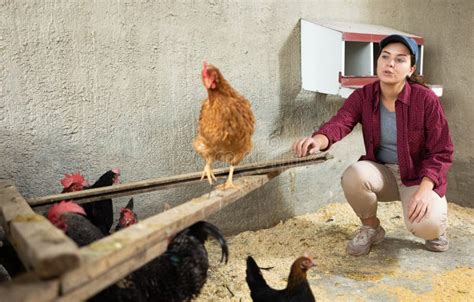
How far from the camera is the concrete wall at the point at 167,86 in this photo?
204cm

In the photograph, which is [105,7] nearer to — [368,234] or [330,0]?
[330,0]

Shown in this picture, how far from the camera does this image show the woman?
2.31 meters

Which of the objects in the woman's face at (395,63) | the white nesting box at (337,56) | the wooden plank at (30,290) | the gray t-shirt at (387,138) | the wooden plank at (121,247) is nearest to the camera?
the wooden plank at (30,290)

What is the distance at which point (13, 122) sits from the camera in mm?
2010

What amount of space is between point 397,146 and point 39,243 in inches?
76.7

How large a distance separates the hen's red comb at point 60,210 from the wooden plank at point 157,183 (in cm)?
6

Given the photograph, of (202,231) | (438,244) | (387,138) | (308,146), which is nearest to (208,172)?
(202,231)

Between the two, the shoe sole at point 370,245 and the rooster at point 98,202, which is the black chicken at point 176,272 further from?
the shoe sole at point 370,245

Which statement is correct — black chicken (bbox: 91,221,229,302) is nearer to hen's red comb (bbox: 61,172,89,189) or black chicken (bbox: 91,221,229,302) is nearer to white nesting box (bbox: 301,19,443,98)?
hen's red comb (bbox: 61,172,89,189)

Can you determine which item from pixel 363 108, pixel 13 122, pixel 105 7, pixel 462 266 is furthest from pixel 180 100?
pixel 462 266

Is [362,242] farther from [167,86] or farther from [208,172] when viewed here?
[167,86]

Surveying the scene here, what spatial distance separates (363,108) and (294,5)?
83 centimetres

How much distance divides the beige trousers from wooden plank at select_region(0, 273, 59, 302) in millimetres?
1890

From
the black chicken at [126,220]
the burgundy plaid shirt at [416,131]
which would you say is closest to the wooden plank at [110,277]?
the black chicken at [126,220]
